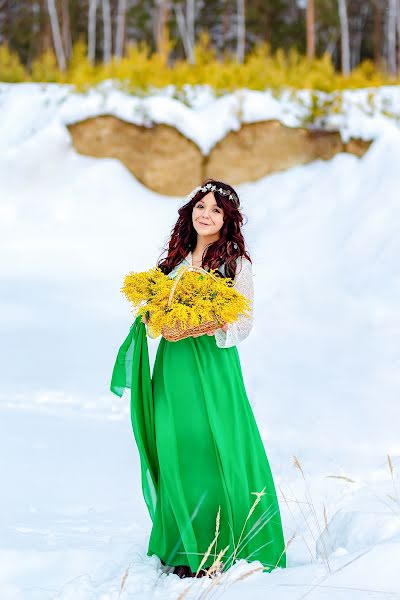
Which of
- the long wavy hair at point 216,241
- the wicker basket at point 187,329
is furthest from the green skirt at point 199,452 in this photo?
the long wavy hair at point 216,241

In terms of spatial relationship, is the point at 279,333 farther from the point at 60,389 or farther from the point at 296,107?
the point at 296,107

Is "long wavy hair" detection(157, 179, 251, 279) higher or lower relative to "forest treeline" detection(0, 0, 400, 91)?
lower

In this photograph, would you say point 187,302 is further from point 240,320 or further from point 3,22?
point 3,22

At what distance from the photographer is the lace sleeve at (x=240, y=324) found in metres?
2.97

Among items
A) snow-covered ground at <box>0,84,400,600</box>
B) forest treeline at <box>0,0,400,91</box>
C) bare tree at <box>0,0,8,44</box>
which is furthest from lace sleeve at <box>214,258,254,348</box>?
bare tree at <box>0,0,8,44</box>

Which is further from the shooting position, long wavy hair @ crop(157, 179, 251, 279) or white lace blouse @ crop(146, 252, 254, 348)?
long wavy hair @ crop(157, 179, 251, 279)

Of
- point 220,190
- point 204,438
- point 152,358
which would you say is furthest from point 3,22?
point 204,438

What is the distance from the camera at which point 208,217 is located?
311cm

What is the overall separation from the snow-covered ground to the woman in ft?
0.63

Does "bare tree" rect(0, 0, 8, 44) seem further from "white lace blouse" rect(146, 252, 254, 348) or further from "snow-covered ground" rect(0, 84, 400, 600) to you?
"white lace blouse" rect(146, 252, 254, 348)

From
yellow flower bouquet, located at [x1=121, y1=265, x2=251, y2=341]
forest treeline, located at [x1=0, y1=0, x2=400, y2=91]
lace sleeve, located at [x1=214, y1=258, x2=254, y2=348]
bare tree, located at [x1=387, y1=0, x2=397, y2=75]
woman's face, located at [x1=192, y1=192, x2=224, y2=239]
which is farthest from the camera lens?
forest treeline, located at [x1=0, y1=0, x2=400, y2=91]

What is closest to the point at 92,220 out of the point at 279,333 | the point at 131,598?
the point at 279,333

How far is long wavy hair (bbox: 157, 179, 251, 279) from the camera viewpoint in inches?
123

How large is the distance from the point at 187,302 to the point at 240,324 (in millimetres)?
260
